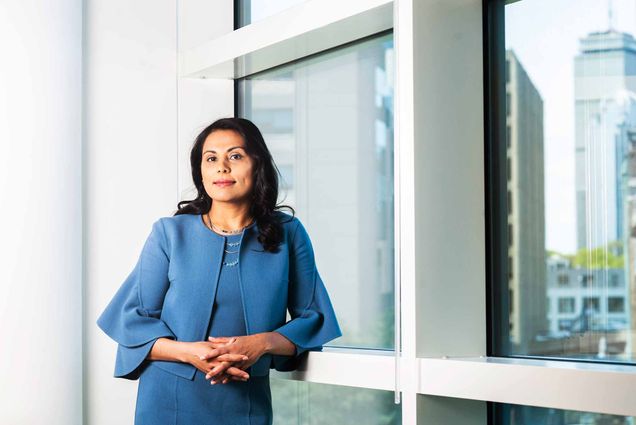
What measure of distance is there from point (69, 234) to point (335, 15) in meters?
1.13

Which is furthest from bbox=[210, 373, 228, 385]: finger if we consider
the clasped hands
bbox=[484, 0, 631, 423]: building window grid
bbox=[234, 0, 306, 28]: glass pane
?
bbox=[234, 0, 306, 28]: glass pane

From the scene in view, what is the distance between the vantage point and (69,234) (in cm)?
313

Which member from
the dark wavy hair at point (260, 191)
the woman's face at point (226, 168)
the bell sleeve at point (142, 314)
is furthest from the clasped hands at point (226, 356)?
the woman's face at point (226, 168)

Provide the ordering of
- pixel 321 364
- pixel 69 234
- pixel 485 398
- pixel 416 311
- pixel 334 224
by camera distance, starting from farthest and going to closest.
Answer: pixel 69 234
pixel 334 224
pixel 321 364
pixel 416 311
pixel 485 398

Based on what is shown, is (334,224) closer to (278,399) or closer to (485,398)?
(278,399)

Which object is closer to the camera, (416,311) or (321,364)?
(416,311)

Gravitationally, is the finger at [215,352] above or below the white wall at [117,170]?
below

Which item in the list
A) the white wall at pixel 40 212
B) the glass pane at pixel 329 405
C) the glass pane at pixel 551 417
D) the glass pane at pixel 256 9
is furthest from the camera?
the glass pane at pixel 256 9

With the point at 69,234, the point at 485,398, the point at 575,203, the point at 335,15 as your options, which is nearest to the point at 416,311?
the point at 485,398

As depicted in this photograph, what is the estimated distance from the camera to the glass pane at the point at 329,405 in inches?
108

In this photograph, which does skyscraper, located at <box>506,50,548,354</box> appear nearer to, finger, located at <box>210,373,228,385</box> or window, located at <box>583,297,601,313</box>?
window, located at <box>583,297,601,313</box>

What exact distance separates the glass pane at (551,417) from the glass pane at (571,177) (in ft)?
0.44

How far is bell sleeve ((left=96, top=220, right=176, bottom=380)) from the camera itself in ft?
8.01

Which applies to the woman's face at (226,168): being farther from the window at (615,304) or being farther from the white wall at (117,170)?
the window at (615,304)
